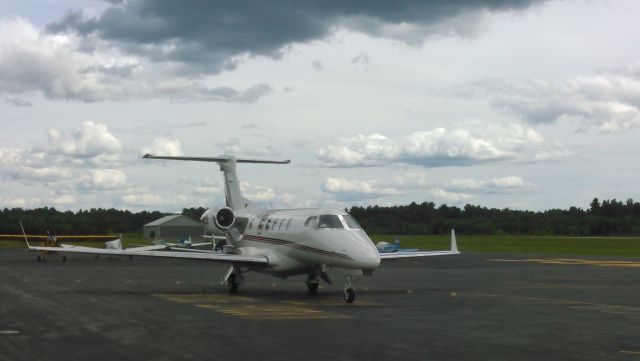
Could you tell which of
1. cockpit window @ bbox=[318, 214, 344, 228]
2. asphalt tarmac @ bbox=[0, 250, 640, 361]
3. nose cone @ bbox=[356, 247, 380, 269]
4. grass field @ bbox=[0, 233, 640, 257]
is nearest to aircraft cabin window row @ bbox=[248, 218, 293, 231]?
cockpit window @ bbox=[318, 214, 344, 228]

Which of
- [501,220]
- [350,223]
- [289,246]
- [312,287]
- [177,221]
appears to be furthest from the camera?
[501,220]

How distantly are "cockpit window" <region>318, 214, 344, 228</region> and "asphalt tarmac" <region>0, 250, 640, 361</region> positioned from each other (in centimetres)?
252

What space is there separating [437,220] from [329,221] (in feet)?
463

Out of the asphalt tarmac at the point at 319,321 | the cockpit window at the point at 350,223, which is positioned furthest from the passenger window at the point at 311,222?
the asphalt tarmac at the point at 319,321

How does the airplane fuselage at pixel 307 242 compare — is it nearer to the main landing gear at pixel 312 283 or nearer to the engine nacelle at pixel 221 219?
the main landing gear at pixel 312 283

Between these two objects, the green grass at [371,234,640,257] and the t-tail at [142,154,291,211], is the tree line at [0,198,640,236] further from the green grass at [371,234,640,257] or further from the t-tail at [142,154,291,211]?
the t-tail at [142,154,291,211]

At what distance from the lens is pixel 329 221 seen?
85.1 feet

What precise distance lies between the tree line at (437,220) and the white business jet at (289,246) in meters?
102

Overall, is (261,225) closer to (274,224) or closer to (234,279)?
(274,224)

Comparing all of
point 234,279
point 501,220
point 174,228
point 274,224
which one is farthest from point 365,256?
point 501,220

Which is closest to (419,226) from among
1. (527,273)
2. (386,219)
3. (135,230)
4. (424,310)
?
(386,219)

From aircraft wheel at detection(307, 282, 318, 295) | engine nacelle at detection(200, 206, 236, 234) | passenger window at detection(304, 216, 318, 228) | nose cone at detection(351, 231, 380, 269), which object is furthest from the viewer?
engine nacelle at detection(200, 206, 236, 234)

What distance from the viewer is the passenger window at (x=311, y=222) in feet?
86.1

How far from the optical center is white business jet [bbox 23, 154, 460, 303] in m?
24.6
